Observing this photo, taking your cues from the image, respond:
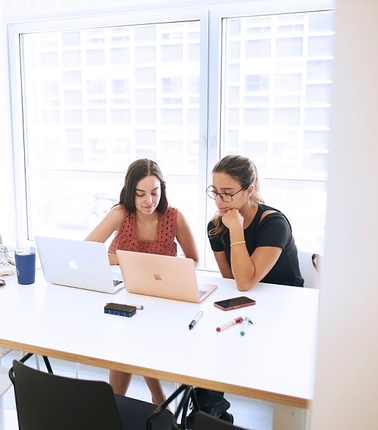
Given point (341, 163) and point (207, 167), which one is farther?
point (207, 167)

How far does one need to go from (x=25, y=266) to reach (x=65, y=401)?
90 centimetres

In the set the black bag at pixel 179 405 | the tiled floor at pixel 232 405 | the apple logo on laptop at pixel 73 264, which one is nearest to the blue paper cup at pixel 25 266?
A: the apple logo on laptop at pixel 73 264

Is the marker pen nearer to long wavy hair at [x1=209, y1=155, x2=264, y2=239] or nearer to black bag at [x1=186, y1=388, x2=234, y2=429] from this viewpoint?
black bag at [x1=186, y1=388, x2=234, y2=429]

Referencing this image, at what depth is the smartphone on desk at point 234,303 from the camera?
5.83ft

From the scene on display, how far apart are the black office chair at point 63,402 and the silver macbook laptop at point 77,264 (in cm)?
62

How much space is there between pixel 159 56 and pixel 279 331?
6.72 feet

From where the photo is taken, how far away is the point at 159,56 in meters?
3.02

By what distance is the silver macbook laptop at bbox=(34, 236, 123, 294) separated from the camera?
1.87m

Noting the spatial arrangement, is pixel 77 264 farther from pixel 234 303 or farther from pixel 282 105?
pixel 282 105

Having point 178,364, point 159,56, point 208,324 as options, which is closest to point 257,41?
point 159,56

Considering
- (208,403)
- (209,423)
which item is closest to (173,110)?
(208,403)

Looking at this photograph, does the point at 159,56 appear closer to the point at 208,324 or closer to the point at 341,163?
the point at 208,324

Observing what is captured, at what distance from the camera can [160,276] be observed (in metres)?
1.83

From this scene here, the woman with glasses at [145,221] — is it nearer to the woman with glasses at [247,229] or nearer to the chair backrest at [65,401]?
the woman with glasses at [247,229]
